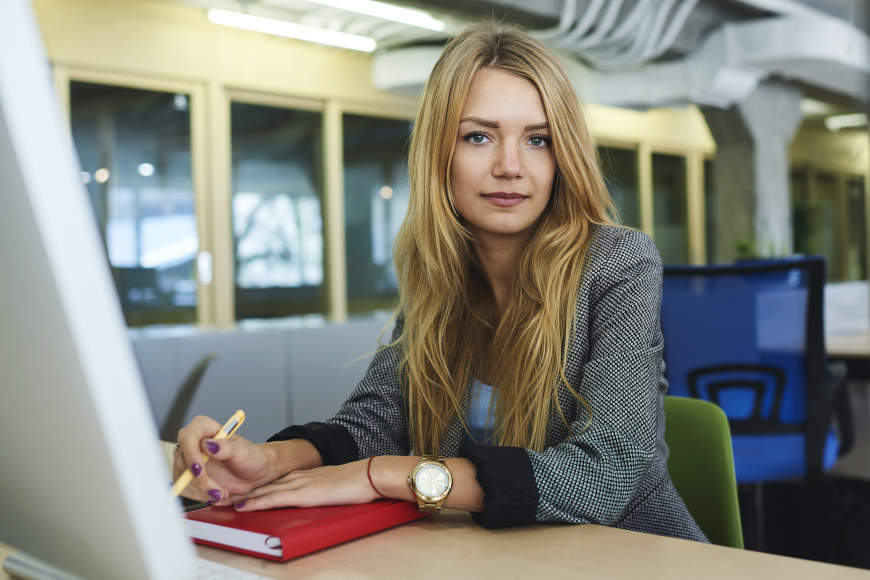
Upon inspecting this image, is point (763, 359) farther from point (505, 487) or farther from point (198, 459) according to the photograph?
point (198, 459)

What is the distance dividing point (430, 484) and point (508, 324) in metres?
0.41

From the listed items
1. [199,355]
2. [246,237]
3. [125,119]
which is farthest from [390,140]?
[199,355]

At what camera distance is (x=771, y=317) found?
8.09ft

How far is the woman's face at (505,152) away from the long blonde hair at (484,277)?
0.02 m

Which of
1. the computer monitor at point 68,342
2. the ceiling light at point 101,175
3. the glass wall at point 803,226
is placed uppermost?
the ceiling light at point 101,175

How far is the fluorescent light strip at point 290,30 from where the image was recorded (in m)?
5.91

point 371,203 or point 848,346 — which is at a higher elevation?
point 371,203

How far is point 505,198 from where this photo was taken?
4.18 feet

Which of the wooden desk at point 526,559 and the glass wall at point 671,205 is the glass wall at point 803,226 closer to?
the glass wall at point 671,205

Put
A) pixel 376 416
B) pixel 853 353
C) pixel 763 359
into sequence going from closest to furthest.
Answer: pixel 376 416
pixel 763 359
pixel 853 353

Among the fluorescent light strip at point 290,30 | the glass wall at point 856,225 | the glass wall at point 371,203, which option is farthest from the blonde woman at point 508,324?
the glass wall at point 856,225

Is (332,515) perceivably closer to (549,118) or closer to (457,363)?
(457,363)

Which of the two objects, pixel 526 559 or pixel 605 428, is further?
pixel 605 428

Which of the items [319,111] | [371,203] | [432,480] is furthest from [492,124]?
[371,203]
